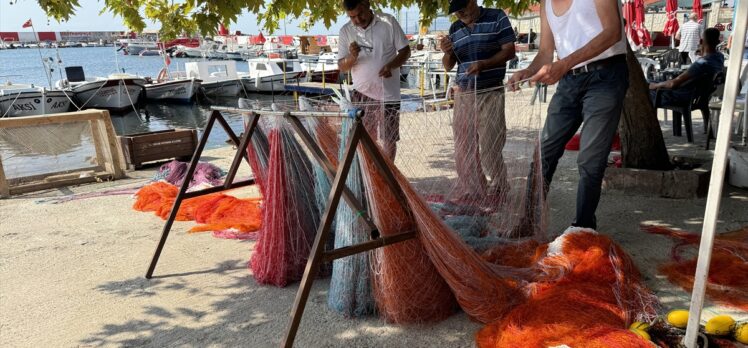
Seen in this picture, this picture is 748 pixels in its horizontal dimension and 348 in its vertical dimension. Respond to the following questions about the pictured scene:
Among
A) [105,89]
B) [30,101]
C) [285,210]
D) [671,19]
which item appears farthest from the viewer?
[105,89]

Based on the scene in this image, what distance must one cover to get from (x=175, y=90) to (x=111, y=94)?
3330 mm

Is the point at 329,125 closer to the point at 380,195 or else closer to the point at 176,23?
the point at 380,195

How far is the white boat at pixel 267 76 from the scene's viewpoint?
2923cm

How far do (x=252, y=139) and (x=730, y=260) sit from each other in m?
3.32

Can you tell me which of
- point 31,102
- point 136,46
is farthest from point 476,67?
point 136,46

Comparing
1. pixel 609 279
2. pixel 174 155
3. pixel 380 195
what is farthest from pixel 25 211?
pixel 609 279

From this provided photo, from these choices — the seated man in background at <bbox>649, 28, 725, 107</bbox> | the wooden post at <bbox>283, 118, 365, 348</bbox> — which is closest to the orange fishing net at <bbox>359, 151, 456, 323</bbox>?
the wooden post at <bbox>283, 118, 365, 348</bbox>

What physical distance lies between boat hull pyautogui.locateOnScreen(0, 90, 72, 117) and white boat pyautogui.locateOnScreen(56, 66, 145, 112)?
0.85 m

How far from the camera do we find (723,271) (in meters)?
3.26

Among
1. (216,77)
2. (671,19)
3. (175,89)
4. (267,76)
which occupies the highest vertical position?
(671,19)

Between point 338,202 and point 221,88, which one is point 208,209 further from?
point 221,88

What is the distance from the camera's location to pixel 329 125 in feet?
10.9

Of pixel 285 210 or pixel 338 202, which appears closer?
pixel 338 202

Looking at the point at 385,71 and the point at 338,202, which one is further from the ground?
the point at 385,71
